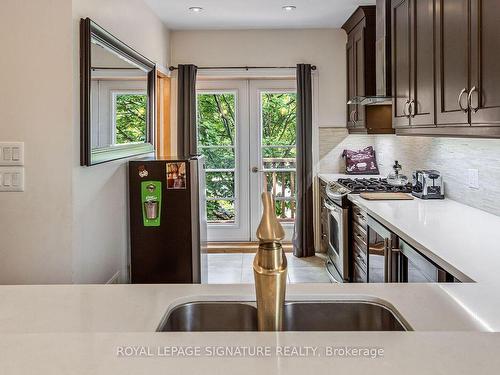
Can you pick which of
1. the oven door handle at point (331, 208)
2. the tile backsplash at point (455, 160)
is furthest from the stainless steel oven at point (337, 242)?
the tile backsplash at point (455, 160)

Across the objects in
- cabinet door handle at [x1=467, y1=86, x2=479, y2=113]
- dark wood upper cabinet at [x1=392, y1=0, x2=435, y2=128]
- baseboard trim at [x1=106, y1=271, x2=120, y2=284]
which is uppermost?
dark wood upper cabinet at [x1=392, y1=0, x2=435, y2=128]

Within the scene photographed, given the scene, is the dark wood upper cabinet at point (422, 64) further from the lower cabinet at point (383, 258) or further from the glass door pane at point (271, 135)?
the glass door pane at point (271, 135)

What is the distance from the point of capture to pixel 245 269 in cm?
444

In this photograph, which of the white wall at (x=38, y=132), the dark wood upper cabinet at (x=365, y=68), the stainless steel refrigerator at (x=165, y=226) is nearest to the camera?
the white wall at (x=38, y=132)

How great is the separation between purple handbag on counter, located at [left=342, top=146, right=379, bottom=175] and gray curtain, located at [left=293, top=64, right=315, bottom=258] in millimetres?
443

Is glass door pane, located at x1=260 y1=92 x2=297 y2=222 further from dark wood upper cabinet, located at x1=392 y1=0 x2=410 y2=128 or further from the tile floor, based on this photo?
dark wood upper cabinet, located at x1=392 y1=0 x2=410 y2=128

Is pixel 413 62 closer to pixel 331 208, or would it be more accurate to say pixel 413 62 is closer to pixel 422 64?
pixel 422 64

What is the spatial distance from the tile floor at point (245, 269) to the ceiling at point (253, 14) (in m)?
2.57

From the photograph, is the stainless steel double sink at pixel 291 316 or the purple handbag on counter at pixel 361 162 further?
the purple handbag on counter at pixel 361 162

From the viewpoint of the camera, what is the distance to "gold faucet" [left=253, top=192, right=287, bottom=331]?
0.96 meters

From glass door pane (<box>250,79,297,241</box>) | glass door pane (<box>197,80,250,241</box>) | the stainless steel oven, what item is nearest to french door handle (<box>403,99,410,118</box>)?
the stainless steel oven

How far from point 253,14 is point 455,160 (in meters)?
2.51

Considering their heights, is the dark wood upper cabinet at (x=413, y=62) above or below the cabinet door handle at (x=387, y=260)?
above

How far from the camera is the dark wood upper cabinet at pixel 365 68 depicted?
4078mm
